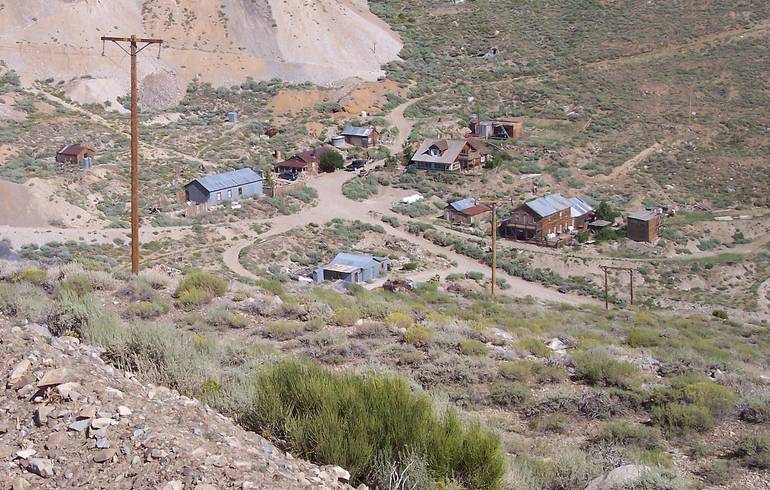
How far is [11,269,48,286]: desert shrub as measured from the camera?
16.4 m

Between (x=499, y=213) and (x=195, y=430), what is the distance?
46956mm

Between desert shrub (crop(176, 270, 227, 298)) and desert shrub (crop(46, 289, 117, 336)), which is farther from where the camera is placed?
desert shrub (crop(176, 270, 227, 298))

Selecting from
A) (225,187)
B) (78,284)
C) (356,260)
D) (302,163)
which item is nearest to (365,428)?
(78,284)

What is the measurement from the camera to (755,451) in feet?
33.4

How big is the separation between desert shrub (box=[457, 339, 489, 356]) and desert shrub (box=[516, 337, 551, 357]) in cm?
101

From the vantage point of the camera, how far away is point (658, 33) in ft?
284

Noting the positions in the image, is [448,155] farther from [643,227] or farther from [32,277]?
[32,277]

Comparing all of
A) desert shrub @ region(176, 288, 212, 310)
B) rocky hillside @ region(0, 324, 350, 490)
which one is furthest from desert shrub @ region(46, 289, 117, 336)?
desert shrub @ region(176, 288, 212, 310)

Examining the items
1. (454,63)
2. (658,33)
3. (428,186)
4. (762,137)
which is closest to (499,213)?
(428,186)

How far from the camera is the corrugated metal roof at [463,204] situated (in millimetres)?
52112

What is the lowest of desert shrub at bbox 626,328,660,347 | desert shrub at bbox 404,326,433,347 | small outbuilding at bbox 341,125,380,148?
desert shrub at bbox 626,328,660,347

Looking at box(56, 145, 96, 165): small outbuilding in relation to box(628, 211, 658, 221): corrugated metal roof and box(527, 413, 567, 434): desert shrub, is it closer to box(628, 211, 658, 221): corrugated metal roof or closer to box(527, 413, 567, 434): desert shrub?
box(628, 211, 658, 221): corrugated metal roof

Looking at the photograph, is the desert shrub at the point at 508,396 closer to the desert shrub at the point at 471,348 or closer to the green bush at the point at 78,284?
the desert shrub at the point at 471,348

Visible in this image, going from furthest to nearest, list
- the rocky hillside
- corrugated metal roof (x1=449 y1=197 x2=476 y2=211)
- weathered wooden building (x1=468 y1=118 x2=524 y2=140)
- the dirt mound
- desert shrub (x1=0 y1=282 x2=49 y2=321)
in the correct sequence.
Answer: weathered wooden building (x1=468 y1=118 x2=524 y2=140), corrugated metal roof (x1=449 y1=197 x2=476 y2=211), the dirt mound, desert shrub (x1=0 y1=282 x2=49 y2=321), the rocky hillside
